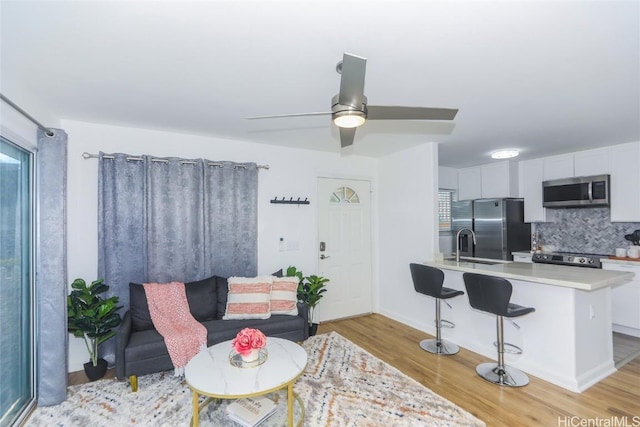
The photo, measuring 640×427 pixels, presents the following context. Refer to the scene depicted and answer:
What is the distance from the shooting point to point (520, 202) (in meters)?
5.38

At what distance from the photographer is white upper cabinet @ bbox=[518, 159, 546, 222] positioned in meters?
5.18

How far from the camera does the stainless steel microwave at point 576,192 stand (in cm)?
439

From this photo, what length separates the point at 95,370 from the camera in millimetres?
2975

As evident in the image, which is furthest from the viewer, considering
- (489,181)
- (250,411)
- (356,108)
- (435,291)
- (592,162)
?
(489,181)

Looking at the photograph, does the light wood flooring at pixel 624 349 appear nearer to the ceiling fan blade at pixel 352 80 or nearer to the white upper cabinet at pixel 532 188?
the white upper cabinet at pixel 532 188

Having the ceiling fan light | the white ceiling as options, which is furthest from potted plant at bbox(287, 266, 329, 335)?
the ceiling fan light

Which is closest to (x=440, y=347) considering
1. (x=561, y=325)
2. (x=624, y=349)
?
(x=561, y=325)

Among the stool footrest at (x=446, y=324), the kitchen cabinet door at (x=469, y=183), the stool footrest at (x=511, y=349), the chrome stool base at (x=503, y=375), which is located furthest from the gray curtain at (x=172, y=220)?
the kitchen cabinet door at (x=469, y=183)

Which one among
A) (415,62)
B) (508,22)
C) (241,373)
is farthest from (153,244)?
(508,22)

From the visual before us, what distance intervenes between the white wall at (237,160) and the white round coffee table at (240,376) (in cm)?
177

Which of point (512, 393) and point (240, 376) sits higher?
point (240, 376)

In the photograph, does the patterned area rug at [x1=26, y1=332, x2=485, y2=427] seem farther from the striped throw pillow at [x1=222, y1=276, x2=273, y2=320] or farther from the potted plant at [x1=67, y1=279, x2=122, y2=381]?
the striped throw pillow at [x1=222, y1=276, x2=273, y2=320]

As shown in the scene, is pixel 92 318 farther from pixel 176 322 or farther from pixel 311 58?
pixel 311 58

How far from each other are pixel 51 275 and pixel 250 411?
193cm
